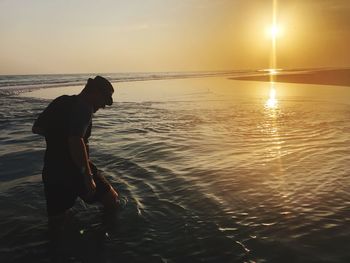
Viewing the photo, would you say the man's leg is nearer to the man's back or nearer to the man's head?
the man's back

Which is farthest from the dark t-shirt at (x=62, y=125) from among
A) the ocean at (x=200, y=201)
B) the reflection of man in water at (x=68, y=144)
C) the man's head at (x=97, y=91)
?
the ocean at (x=200, y=201)

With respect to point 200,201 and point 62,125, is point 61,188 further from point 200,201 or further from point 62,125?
point 200,201

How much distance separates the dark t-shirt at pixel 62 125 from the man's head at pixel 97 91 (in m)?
0.19

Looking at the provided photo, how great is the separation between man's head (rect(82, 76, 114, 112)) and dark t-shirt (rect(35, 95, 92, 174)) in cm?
19

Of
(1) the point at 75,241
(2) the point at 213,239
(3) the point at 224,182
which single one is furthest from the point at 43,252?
(3) the point at 224,182

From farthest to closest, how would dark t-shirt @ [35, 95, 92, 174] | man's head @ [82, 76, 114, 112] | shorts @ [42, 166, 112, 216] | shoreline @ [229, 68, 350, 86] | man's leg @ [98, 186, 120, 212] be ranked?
1. shoreline @ [229, 68, 350, 86]
2. man's leg @ [98, 186, 120, 212]
3. shorts @ [42, 166, 112, 216]
4. man's head @ [82, 76, 114, 112]
5. dark t-shirt @ [35, 95, 92, 174]

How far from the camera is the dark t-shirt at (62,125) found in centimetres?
449

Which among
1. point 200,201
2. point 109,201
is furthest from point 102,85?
point 200,201

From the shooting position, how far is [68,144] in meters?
4.79

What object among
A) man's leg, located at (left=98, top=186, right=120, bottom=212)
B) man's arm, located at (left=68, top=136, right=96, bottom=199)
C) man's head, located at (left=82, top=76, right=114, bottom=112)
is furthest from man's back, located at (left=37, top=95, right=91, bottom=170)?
man's leg, located at (left=98, top=186, right=120, bottom=212)

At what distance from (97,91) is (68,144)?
31.2 inches

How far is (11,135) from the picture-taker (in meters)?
14.1

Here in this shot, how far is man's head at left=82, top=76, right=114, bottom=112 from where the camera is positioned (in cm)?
482

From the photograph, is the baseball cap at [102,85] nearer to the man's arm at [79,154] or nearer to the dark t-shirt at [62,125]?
the dark t-shirt at [62,125]
